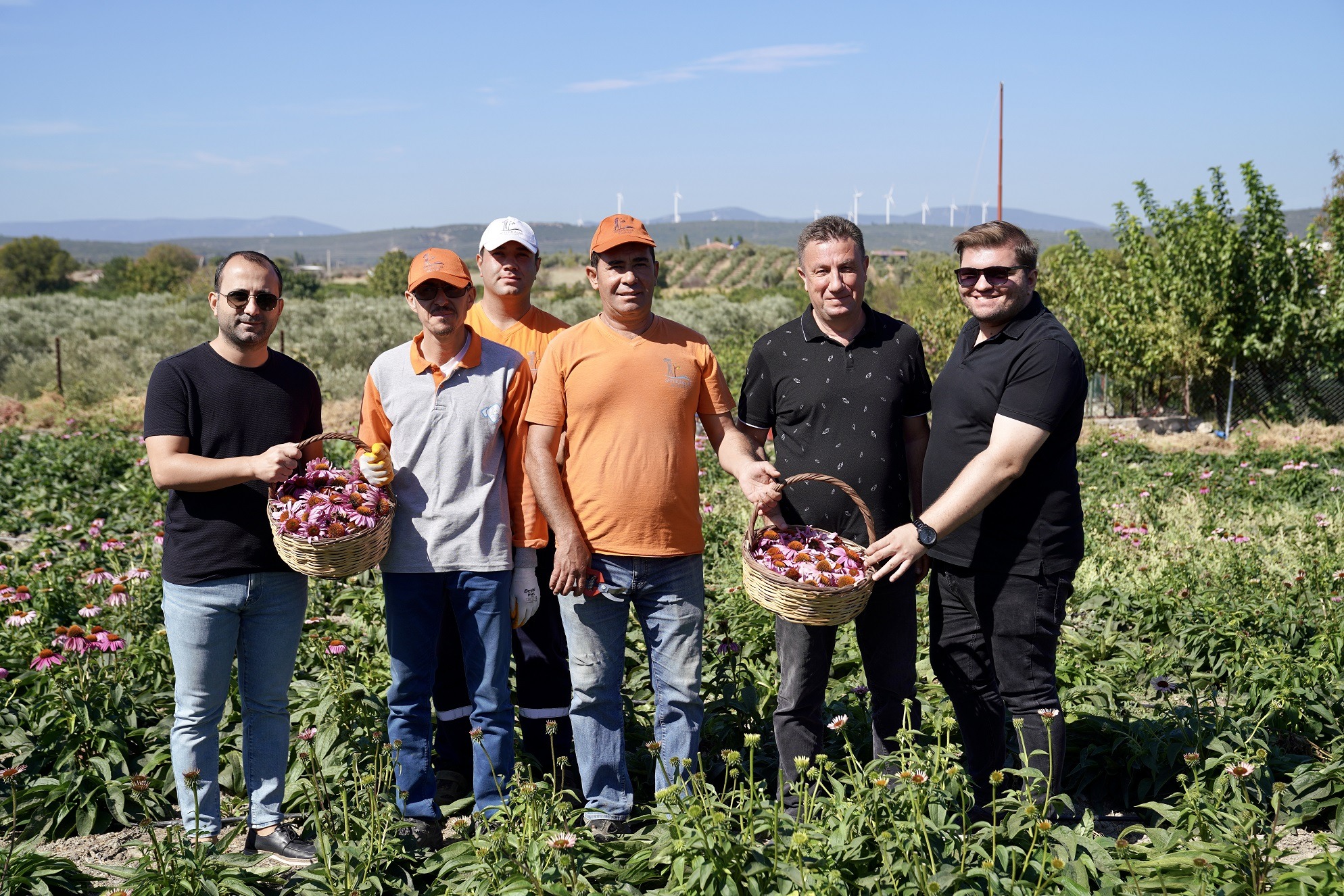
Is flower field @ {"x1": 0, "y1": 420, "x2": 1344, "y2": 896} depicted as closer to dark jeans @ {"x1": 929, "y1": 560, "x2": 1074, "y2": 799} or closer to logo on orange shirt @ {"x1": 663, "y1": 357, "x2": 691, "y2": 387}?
dark jeans @ {"x1": 929, "y1": 560, "x2": 1074, "y2": 799}

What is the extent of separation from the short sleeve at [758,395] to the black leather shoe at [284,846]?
78.3 inches

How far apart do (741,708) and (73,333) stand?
22.5m

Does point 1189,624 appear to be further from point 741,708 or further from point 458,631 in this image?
point 458,631

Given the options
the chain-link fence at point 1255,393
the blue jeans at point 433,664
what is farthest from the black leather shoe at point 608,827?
the chain-link fence at point 1255,393

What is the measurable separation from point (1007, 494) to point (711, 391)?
3.29ft

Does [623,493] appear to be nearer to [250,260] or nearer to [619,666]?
[619,666]

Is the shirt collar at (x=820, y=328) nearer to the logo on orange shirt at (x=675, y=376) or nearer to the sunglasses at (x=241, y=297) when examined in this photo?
the logo on orange shirt at (x=675, y=376)

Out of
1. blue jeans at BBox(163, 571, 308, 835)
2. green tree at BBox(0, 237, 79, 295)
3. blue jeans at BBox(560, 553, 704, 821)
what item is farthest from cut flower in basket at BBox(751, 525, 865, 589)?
green tree at BBox(0, 237, 79, 295)

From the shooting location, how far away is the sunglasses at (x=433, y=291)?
10.9 feet

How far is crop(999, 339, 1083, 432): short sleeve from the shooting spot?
3.03 metres

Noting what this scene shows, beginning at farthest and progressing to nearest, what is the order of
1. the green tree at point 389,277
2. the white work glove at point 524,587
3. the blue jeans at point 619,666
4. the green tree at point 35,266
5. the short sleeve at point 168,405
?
the green tree at point 35,266, the green tree at point 389,277, the white work glove at point 524,587, the blue jeans at point 619,666, the short sleeve at point 168,405

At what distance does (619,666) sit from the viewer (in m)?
3.47

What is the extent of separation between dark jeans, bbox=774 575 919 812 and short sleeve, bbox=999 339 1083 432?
710 mm

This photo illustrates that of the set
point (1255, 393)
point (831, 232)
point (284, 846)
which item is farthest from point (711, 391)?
point (1255, 393)
